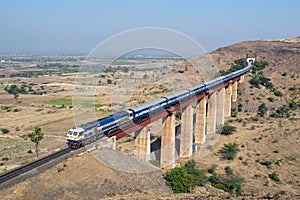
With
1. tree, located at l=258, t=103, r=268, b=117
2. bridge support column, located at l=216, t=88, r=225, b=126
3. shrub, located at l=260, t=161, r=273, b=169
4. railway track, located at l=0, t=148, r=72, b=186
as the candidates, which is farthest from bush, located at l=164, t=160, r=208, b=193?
tree, located at l=258, t=103, r=268, b=117

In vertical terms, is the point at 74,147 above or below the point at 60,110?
above

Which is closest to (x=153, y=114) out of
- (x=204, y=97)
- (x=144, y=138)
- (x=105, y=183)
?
(x=144, y=138)

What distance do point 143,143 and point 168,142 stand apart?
435cm

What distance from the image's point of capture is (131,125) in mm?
25750

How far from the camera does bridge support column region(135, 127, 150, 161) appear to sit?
2848cm

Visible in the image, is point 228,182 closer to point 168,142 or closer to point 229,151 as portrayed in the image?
point 168,142

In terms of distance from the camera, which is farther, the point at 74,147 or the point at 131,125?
the point at 131,125

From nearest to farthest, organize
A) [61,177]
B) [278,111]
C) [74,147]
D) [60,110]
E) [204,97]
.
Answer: [61,177]
[74,147]
[204,97]
[278,111]
[60,110]

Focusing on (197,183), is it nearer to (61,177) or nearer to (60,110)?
(61,177)

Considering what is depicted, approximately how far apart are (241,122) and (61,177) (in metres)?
44.8

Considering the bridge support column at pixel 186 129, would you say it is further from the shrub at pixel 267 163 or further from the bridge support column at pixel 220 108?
the bridge support column at pixel 220 108

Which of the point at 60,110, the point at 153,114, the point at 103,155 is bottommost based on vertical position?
the point at 60,110

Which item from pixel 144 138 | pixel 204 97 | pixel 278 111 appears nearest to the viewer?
pixel 144 138

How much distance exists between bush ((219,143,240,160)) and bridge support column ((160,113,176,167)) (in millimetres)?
9718
